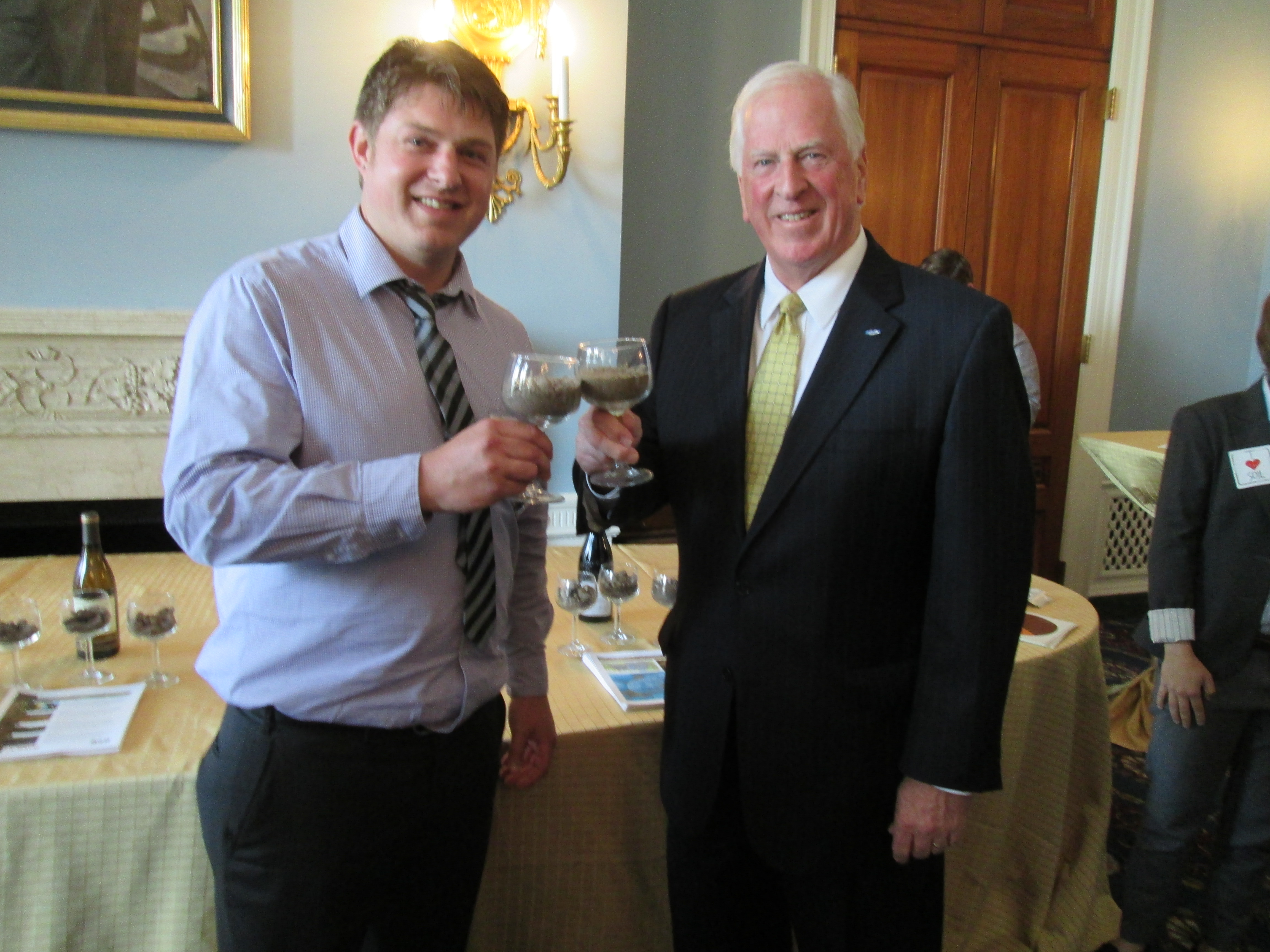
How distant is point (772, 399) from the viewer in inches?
54.4

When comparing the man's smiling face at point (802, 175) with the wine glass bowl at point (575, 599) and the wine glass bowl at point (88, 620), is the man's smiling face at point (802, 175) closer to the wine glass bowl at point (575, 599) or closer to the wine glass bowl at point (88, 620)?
the wine glass bowl at point (575, 599)

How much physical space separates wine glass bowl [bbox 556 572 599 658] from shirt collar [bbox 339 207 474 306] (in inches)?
35.6

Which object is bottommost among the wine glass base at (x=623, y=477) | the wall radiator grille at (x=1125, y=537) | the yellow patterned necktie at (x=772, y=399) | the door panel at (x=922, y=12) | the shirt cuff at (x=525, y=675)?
the wall radiator grille at (x=1125, y=537)

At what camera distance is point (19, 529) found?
3.21 m

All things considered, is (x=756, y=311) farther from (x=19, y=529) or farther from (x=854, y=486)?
(x=19, y=529)

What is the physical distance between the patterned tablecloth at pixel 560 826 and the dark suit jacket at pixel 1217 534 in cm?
23

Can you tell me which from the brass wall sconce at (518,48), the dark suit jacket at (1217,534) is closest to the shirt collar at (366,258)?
the dark suit jacket at (1217,534)

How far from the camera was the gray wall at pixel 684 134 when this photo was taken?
4.16 meters

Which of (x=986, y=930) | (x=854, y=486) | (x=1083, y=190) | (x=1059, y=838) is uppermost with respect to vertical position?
(x=1083, y=190)

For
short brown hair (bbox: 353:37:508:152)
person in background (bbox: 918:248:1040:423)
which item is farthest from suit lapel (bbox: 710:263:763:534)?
person in background (bbox: 918:248:1040:423)

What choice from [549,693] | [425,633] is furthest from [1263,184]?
[425,633]

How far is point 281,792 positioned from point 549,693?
0.65 metres

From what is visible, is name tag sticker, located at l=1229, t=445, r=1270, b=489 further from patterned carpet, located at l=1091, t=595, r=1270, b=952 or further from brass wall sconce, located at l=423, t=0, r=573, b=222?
brass wall sconce, located at l=423, t=0, r=573, b=222

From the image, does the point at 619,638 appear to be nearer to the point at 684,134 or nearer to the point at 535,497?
the point at 535,497
